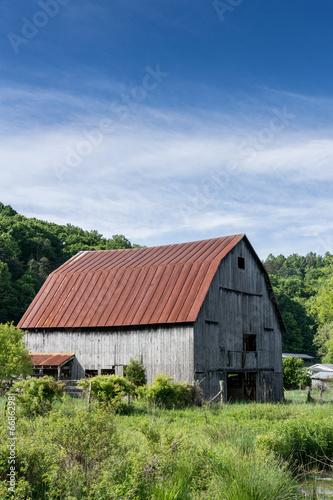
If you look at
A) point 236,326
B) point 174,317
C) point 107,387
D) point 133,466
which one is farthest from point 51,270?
point 133,466

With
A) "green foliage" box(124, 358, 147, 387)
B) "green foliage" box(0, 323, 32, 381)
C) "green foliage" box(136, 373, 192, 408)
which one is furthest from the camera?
"green foliage" box(124, 358, 147, 387)

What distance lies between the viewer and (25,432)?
39.9 feet

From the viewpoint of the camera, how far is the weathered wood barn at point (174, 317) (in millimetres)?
27516

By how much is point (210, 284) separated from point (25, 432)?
16833 mm

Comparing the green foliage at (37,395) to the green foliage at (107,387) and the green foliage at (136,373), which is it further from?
the green foliage at (136,373)

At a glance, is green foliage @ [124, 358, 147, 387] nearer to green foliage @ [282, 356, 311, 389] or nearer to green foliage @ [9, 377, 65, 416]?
green foliage @ [9, 377, 65, 416]

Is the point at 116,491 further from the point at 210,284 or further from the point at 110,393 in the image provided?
the point at 210,284

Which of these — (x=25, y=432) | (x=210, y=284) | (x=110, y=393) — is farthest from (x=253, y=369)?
(x=25, y=432)

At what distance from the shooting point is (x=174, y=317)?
2717 cm

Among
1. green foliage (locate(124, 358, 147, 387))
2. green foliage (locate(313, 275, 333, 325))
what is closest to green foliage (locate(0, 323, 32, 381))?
green foliage (locate(124, 358, 147, 387))

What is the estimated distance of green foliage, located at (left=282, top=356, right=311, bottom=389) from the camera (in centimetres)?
5033

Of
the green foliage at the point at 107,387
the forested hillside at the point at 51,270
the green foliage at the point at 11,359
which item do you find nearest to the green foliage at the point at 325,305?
the forested hillside at the point at 51,270

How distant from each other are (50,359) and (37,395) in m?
10.8

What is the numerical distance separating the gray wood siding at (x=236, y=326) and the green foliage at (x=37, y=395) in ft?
28.0
